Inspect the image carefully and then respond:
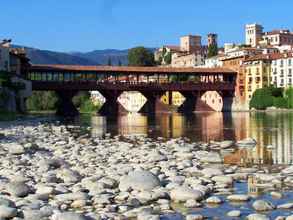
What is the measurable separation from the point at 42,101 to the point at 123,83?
19603 millimetres

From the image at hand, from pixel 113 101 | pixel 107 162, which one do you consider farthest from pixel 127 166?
pixel 113 101

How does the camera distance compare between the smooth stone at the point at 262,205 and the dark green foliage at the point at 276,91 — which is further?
the dark green foliage at the point at 276,91

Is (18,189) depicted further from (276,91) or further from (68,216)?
(276,91)

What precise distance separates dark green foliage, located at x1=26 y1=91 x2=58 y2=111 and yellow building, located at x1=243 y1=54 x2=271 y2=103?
33.5m

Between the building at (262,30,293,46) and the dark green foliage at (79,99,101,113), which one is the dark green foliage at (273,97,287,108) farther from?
the building at (262,30,293,46)

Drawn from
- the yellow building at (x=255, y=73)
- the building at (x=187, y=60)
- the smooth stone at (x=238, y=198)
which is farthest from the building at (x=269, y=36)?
the smooth stone at (x=238, y=198)

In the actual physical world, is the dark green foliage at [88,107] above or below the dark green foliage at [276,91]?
below

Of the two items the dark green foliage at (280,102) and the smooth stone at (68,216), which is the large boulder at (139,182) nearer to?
the smooth stone at (68,216)

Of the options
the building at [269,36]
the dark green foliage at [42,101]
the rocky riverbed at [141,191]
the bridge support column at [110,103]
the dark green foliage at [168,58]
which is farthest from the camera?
the dark green foliage at [168,58]

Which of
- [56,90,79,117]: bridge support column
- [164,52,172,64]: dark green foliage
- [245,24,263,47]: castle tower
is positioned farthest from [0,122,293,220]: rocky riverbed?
[245,24,263,47]: castle tower

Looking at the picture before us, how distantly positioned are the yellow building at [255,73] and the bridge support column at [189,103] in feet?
29.0

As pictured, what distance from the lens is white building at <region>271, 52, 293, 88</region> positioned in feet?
324

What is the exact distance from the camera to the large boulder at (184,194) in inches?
431

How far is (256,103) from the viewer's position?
96062mm
